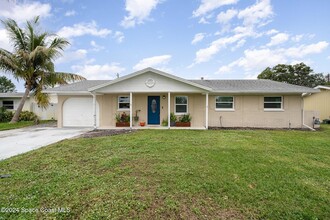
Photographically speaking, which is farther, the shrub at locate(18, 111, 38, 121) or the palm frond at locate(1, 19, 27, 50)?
the shrub at locate(18, 111, 38, 121)

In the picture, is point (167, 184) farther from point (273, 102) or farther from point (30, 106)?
point (30, 106)

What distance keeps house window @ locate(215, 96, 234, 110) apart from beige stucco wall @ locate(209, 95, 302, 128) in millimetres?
231

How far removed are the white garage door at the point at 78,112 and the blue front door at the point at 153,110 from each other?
14.2ft

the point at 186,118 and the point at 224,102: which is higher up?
the point at 224,102

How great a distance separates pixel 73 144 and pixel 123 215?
18.5ft

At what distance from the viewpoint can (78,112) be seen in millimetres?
13711

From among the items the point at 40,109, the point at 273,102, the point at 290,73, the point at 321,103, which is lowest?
the point at 40,109

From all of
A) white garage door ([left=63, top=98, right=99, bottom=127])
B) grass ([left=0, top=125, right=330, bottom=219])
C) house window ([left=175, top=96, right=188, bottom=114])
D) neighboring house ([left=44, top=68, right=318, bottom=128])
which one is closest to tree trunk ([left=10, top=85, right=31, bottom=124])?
neighboring house ([left=44, top=68, right=318, bottom=128])

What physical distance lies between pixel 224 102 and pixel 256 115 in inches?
94.3

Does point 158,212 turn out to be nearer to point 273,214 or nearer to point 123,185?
point 123,185

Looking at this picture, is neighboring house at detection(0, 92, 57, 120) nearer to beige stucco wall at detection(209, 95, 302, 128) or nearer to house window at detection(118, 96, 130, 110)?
house window at detection(118, 96, 130, 110)

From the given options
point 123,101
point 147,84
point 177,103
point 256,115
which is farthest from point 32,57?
point 256,115

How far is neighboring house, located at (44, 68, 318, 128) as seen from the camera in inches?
485

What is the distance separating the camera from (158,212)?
9.85ft
